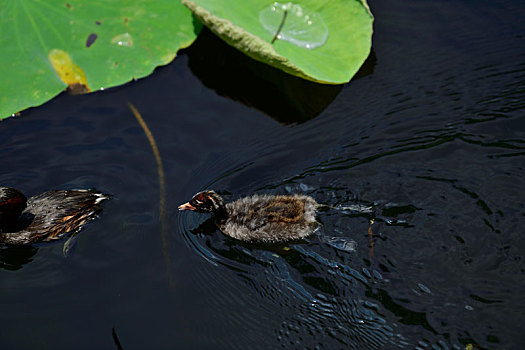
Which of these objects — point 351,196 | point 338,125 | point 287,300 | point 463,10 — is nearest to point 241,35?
point 338,125

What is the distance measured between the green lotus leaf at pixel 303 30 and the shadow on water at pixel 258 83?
1.25ft

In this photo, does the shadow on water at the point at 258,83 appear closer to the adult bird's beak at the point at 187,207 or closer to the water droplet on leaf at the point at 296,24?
the water droplet on leaf at the point at 296,24

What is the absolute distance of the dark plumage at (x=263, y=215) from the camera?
14.8 feet

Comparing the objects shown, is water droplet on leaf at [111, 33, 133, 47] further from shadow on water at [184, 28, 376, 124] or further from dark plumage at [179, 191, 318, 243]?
dark plumage at [179, 191, 318, 243]

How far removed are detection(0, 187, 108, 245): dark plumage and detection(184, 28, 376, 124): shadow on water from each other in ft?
6.11

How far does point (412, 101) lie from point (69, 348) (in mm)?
3791

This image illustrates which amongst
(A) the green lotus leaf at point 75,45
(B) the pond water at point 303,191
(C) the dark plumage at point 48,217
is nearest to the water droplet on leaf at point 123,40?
(A) the green lotus leaf at point 75,45

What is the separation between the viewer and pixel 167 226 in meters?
4.59

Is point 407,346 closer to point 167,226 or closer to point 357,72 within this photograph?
point 167,226

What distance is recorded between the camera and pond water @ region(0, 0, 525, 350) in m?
3.91

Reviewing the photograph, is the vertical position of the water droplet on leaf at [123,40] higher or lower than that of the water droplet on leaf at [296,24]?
lower

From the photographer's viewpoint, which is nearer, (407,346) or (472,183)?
(407,346)

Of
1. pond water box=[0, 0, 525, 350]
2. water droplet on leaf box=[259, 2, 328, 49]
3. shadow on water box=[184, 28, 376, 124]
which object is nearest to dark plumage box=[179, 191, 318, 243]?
pond water box=[0, 0, 525, 350]

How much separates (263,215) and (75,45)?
2491 millimetres
